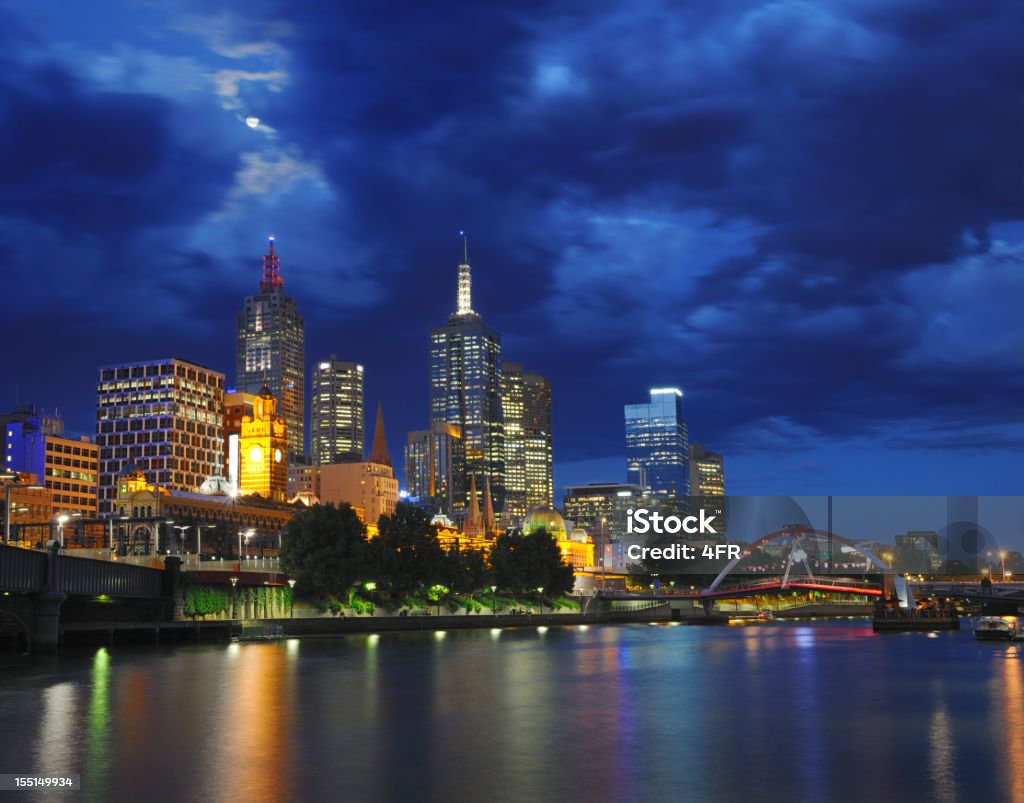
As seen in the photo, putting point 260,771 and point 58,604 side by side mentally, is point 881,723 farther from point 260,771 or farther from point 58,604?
point 58,604

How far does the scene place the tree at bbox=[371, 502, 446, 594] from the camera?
165 meters

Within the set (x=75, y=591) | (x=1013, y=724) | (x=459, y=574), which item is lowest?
(x=1013, y=724)

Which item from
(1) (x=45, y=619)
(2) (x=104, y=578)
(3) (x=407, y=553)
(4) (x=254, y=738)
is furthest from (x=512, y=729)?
(3) (x=407, y=553)

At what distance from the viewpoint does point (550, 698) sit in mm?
59156

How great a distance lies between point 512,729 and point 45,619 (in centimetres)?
5619

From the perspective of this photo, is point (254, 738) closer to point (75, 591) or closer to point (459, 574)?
point (75, 591)

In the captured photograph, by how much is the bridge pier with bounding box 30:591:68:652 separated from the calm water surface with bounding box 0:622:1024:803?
2575mm

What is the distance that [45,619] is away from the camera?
90062mm

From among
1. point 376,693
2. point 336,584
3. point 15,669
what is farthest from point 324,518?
point 376,693

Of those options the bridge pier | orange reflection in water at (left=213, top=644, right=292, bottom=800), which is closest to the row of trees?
the bridge pier

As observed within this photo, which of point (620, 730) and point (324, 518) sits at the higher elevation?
point (324, 518)

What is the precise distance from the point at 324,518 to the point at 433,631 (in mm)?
20817

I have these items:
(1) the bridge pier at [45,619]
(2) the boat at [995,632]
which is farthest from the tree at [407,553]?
(2) the boat at [995,632]

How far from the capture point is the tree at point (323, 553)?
151 metres
